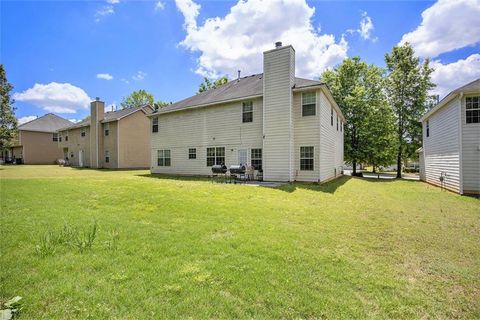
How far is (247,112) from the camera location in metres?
15.4

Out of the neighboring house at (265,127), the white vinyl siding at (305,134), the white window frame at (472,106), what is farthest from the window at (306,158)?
the white window frame at (472,106)

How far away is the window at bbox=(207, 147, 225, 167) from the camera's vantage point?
54.1 feet

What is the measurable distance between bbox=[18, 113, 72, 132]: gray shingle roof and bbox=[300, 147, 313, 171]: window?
132 ft

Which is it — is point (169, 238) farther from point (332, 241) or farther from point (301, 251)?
point (332, 241)

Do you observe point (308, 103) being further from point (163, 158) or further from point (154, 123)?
point (154, 123)

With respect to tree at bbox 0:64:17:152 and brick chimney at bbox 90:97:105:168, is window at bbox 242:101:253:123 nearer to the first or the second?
brick chimney at bbox 90:97:105:168

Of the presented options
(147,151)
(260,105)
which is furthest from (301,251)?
(147,151)

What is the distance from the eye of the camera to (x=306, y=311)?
8.48ft

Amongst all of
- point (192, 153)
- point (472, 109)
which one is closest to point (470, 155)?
point (472, 109)

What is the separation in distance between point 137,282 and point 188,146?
1566 centimetres

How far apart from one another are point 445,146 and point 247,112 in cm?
1123

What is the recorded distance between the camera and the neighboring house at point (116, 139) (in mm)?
26359

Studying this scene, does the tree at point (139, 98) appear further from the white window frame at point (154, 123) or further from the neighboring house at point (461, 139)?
the neighboring house at point (461, 139)

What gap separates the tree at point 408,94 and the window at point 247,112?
18.1 meters
